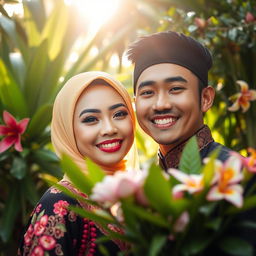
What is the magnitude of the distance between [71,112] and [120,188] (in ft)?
2.82

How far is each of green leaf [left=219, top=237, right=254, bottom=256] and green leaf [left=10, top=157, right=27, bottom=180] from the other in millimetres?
1936

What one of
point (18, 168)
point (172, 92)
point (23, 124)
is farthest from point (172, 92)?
point (18, 168)

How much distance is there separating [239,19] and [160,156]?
132 cm

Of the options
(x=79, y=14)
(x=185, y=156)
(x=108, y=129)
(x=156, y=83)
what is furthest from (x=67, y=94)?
(x=79, y=14)

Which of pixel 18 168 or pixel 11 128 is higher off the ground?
pixel 11 128

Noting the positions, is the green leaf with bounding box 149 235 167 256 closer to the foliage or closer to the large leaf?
the foliage

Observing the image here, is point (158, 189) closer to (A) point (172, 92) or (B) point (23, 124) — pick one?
(A) point (172, 92)

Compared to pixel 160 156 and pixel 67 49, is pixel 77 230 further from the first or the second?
pixel 67 49

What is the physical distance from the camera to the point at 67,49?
3674mm

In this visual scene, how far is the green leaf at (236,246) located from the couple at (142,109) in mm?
713

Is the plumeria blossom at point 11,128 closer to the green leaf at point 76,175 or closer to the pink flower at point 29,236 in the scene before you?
the pink flower at point 29,236

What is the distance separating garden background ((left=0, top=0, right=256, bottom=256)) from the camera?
289 cm

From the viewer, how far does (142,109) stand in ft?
5.95

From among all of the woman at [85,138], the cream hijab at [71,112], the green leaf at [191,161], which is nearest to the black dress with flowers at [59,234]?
the woman at [85,138]
